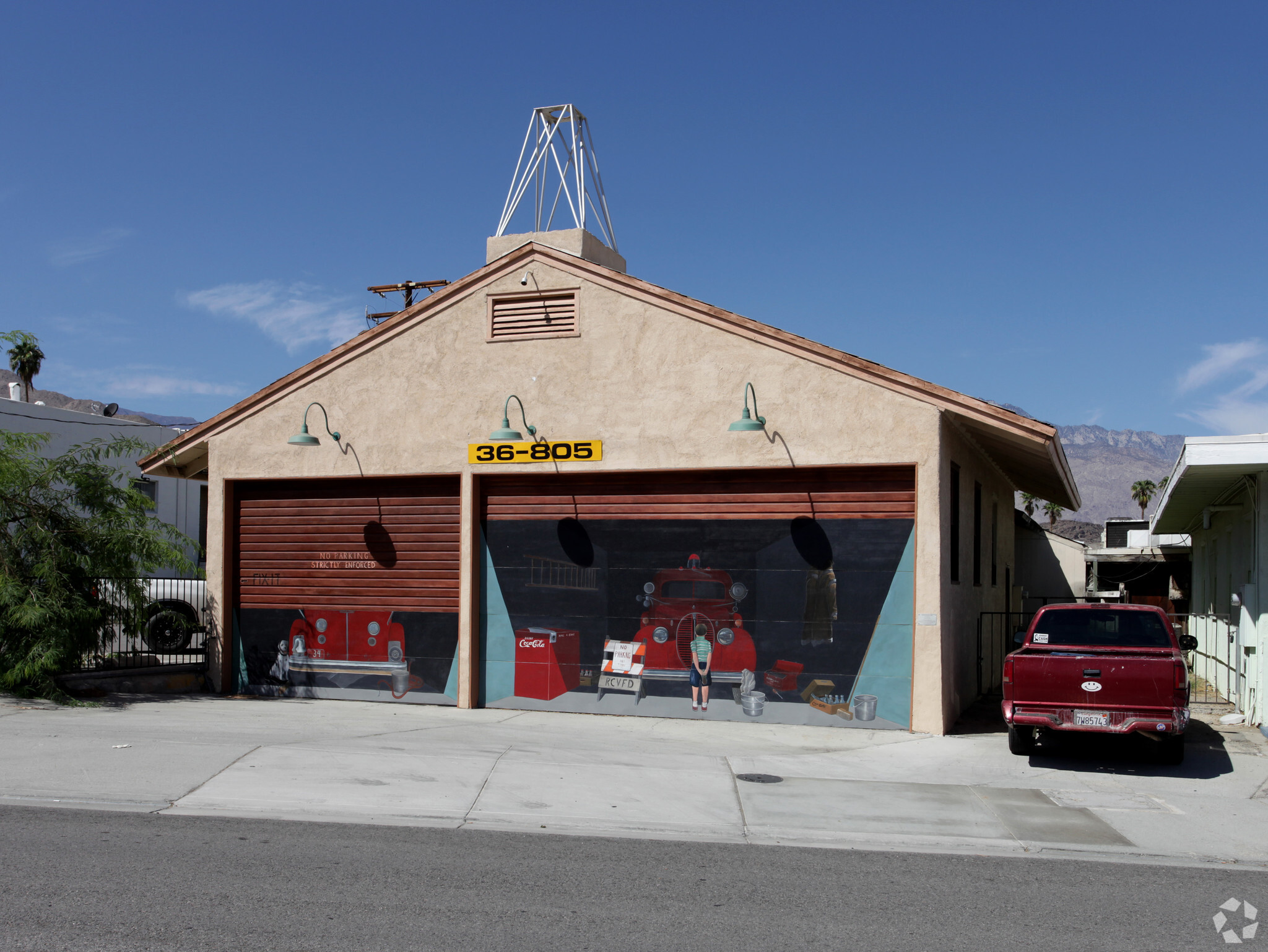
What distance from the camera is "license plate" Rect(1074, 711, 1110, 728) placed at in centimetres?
1068

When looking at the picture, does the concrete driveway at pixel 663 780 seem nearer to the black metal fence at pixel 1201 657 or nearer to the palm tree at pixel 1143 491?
the black metal fence at pixel 1201 657

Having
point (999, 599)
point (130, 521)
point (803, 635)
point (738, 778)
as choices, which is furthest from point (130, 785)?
point (999, 599)

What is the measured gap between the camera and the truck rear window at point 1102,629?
1212 centimetres

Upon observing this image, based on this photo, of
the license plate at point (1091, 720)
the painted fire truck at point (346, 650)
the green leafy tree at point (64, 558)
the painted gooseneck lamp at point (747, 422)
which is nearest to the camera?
the license plate at point (1091, 720)

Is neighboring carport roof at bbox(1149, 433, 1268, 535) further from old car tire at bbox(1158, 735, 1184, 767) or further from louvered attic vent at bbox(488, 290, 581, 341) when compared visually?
louvered attic vent at bbox(488, 290, 581, 341)

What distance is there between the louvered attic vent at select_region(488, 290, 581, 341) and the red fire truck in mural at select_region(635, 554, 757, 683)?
3610 millimetres

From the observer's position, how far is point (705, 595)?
45.5 feet


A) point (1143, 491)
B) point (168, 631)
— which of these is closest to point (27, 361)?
point (168, 631)

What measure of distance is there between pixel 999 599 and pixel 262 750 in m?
15.3

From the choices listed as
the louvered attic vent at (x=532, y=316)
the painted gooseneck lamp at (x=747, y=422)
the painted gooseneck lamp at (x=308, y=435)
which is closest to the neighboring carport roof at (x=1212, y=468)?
the painted gooseneck lamp at (x=747, y=422)

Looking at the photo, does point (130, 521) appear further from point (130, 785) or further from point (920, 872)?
point (920, 872)

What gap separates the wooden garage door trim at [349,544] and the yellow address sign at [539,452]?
66 cm

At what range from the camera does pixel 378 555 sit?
1534cm

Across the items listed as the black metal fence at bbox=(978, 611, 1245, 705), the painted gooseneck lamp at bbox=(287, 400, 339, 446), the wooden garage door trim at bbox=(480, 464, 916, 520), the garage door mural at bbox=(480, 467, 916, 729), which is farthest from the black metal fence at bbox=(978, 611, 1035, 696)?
the painted gooseneck lamp at bbox=(287, 400, 339, 446)
